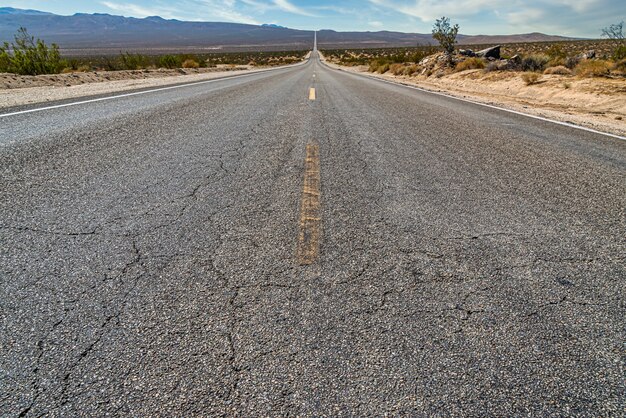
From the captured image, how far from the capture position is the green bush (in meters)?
15.0

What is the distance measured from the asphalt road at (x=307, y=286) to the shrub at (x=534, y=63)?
57.9 ft

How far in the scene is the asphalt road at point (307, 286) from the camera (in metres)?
1.27

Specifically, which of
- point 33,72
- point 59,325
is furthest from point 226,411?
point 33,72

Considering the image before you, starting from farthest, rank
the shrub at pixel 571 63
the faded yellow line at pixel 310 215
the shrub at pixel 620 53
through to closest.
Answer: the shrub at pixel 571 63, the shrub at pixel 620 53, the faded yellow line at pixel 310 215

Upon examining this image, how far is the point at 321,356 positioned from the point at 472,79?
20261mm

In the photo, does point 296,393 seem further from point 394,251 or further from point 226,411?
point 394,251

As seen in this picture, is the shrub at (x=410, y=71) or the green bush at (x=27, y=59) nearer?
the green bush at (x=27, y=59)

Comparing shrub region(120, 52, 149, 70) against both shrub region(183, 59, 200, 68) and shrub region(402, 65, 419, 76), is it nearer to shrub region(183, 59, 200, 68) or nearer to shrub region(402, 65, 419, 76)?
shrub region(183, 59, 200, 68)

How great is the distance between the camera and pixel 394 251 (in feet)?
7.07

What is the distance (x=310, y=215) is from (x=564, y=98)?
1245 centimetres

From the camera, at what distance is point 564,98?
11422mm

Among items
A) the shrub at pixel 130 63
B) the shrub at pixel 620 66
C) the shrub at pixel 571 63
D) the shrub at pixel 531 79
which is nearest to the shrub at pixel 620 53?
the shrub at pixel 620 66

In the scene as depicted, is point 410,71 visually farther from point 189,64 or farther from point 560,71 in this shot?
point 189,64

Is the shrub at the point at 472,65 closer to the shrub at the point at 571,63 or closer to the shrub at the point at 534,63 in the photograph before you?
the shrub at the point at 534,63
